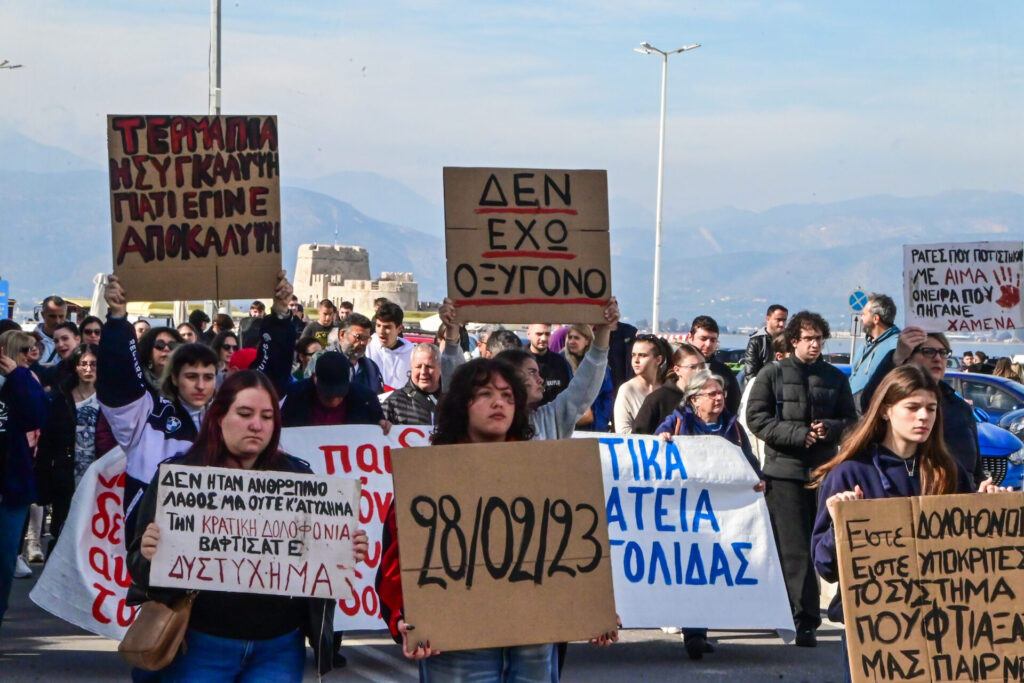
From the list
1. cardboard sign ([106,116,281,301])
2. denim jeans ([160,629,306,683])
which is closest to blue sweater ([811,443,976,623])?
denim jeans ([160,629,306,683])

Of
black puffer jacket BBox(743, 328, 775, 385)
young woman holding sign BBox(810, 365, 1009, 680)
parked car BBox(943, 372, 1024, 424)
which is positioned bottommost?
parked car BBox(943, 372, 1024, 424)

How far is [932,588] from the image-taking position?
4234mm

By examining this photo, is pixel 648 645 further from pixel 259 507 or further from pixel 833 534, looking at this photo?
pixel 259 507

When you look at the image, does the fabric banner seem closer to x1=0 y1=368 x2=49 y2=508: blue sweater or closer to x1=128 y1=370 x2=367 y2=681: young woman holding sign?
x1=0 y1=368 x2=49 y2=508: blue sweater

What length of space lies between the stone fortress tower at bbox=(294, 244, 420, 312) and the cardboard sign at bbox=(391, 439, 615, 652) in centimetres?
8502

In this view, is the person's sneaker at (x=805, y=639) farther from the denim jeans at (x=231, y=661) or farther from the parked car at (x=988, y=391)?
the parked car at (x=988, y=391)

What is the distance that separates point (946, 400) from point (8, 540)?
199 inches

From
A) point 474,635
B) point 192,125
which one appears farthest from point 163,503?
point 192,125

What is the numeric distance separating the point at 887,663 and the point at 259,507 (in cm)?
193

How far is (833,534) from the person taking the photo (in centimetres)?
459

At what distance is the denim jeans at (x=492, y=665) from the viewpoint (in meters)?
4.12

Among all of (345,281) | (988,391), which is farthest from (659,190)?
(345,281)

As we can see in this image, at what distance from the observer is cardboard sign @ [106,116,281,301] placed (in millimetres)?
6051

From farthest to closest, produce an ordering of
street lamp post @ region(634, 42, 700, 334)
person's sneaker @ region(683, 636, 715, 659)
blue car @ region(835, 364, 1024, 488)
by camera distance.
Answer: street lamp post @ region(634, 42, 700, 334) < blue car @ region(835, 364, 1024, 488) < person's sneaker @ region(683, 636, 715, 659)
